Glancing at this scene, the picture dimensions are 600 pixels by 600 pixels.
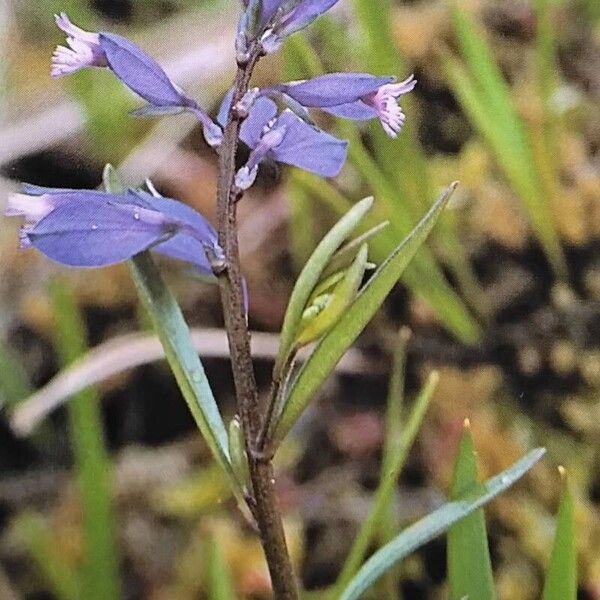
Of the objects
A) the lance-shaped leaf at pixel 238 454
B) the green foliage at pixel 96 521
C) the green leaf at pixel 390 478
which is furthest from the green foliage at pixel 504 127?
the lance-shaped leaf at pixel 238 454

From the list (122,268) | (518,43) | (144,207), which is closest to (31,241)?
(144,207)

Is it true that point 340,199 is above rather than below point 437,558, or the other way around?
above

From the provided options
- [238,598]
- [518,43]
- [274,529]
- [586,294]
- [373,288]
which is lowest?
[238,598]

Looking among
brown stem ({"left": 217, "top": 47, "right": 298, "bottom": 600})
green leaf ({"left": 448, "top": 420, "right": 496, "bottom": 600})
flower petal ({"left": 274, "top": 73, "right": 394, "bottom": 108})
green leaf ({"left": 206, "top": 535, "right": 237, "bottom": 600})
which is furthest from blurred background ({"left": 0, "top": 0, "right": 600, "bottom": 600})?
flower petal ({"left": 274, "top": 73, "right": 394, "bottom": 108})

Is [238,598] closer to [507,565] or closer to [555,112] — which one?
[507,565]

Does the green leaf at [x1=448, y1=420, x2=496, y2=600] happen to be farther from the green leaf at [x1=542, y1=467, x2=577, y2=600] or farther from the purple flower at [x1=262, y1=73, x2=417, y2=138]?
the purple flower at [x1=262, y1=73, x2=417, y2=138]

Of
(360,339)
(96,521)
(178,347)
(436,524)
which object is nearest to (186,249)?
(178,347)

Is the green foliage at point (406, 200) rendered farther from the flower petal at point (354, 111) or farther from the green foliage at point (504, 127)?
the flower petal at point (354, 111)
